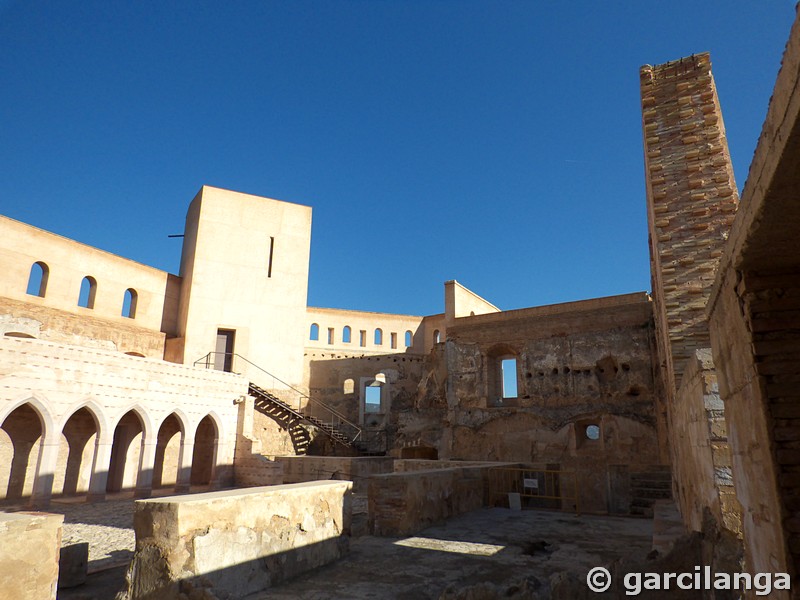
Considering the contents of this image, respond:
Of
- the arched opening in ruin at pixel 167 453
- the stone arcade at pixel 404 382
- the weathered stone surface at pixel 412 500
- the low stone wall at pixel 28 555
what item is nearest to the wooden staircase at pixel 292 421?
the stone arcade at pixel 404 382

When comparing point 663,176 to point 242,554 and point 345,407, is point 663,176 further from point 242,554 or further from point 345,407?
point 345,407

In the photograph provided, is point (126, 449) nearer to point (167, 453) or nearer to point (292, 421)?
point (167, 453)

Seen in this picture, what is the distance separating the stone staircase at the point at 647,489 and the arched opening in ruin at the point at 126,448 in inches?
593

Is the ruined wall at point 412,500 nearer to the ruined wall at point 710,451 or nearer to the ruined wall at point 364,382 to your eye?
the ruined wall at point 710,451

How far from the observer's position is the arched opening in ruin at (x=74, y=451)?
16.8 meters

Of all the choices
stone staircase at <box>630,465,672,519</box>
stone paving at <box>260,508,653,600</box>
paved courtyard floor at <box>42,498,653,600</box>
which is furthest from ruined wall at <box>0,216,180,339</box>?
stone staircase at <box>630,465,672,519</box>

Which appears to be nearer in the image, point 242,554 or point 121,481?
point 242,554

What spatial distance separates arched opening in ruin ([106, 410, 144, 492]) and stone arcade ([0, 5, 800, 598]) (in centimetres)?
7

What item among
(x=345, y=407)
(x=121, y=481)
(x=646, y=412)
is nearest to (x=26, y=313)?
(x=121, y=481)

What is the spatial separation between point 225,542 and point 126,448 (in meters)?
15.6

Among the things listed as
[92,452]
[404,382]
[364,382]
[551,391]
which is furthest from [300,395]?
[551,391]

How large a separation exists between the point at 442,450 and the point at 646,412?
7.77 meters

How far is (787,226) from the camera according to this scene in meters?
2.26

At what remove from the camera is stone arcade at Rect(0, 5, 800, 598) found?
8.95 ft
